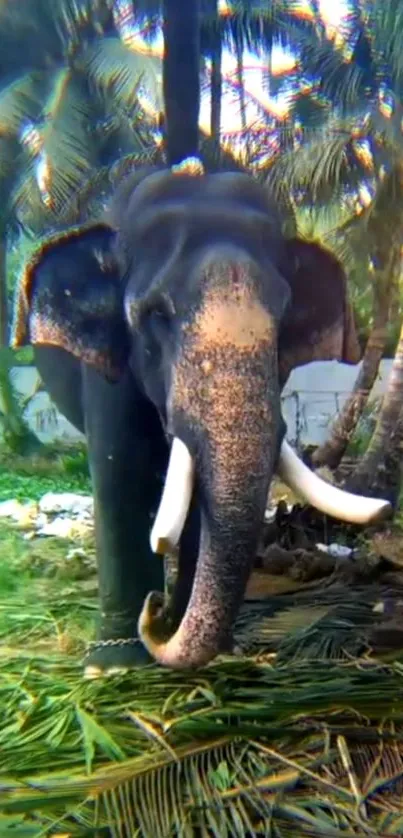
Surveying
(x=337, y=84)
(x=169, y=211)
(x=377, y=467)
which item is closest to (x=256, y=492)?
(x=377, y=467)

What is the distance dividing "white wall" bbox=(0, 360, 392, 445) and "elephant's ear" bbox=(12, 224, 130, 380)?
55mm

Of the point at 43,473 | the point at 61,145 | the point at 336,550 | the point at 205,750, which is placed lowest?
the point at 205,750

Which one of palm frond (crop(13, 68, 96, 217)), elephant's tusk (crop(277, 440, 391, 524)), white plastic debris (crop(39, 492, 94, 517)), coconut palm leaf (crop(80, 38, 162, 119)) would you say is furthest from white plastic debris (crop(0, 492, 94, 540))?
coconut palm leaf (crop(80, 38, 162, 119))

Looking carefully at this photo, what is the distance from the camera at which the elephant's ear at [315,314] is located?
122 cm

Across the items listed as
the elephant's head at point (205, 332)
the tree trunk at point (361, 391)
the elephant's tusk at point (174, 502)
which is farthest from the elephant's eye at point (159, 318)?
the tree trunk at point (361, 391)

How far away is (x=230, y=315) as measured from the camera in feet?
3.70

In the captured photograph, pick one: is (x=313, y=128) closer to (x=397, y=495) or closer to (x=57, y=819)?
(x=397, y=495)

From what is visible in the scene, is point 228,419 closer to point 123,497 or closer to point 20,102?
point 123,497

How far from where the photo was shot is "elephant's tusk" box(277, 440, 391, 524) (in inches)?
48.2

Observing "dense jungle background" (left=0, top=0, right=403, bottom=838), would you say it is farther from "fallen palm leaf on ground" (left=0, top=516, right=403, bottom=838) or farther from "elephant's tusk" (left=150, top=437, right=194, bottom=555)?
"elephant's tusk" (left=150, top=437, right=194, bottom=555)

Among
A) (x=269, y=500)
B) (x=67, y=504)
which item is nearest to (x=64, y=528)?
(x=67, y=504)

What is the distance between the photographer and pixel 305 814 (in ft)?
3.72

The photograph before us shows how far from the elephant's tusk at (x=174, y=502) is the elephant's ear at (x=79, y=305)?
15 centimetres

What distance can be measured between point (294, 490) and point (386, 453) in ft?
0.43
